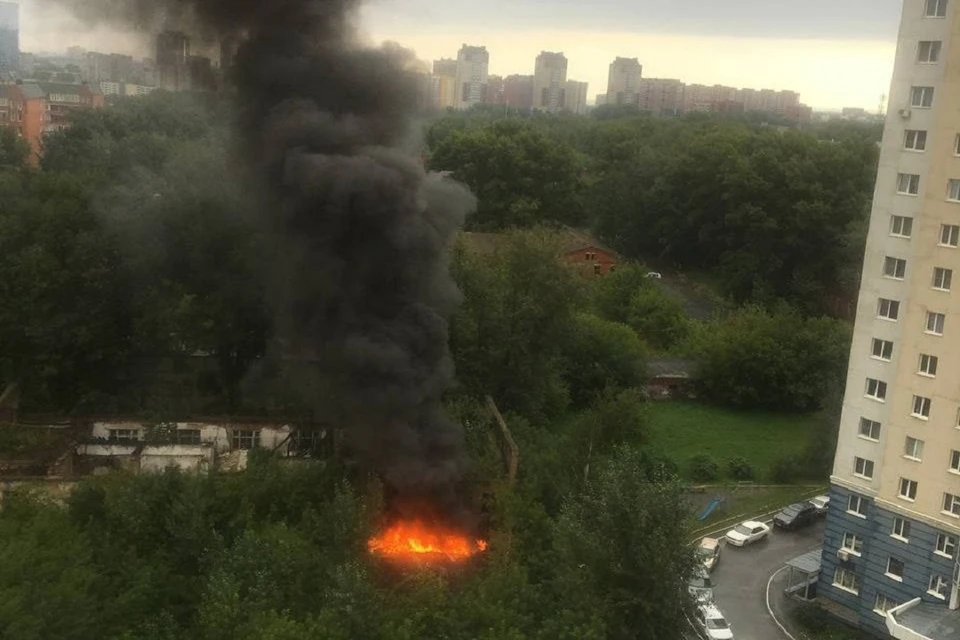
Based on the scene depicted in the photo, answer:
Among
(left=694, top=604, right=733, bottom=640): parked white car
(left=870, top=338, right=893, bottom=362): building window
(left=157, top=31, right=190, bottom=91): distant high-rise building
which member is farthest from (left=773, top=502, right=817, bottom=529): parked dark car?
(left=157, top=31, right=190, bottom=91): distant high-rise building

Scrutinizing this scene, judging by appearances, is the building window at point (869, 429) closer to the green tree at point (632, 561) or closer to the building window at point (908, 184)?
the building window at point (908, 184)

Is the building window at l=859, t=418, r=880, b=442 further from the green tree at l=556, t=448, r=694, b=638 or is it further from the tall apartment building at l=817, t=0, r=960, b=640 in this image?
the green tree at l=556, t=448, r=694, b=638

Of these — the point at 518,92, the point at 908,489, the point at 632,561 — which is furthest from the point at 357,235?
the point at 518,92

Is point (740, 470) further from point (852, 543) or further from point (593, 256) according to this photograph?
point (593, 256)

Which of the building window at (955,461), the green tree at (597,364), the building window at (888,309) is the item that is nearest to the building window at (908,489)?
the building window at (955,461)

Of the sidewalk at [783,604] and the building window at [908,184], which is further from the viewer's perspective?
the sidewalk at [783,604]

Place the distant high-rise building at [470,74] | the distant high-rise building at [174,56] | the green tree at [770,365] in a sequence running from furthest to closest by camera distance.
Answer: the distant high-rise building at [470,74]
the green tree at [770,365]
the distant high-rise building at [174,56]
